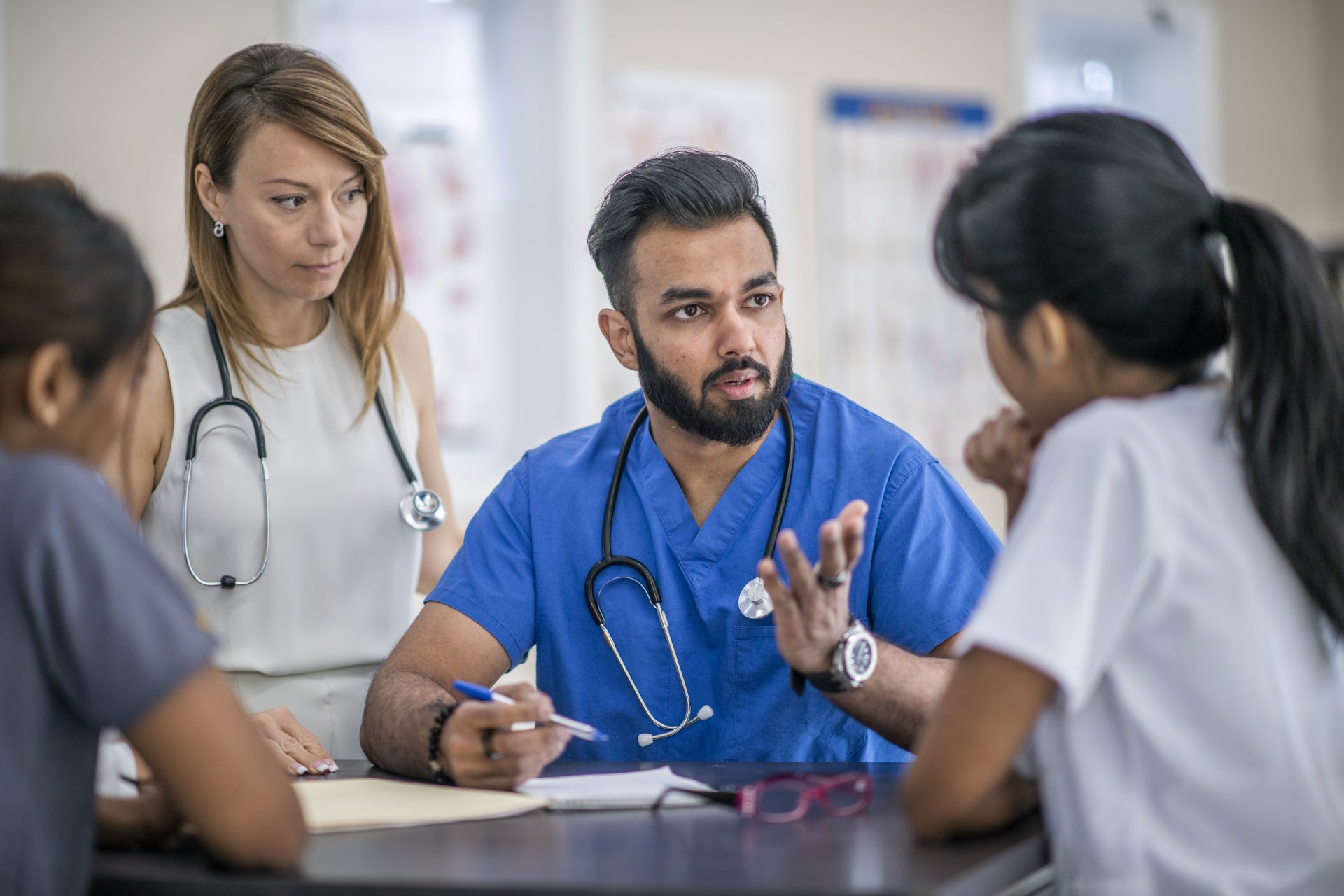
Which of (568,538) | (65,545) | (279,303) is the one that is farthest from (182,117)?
(65,545)

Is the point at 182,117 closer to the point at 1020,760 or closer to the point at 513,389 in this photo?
the point at 513,389

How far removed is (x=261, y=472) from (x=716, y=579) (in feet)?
2.10

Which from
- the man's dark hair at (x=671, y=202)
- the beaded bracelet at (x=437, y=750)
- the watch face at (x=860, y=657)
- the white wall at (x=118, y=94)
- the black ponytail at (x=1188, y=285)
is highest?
the white wall at (x=118, y=94)

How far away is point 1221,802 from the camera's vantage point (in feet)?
3.16

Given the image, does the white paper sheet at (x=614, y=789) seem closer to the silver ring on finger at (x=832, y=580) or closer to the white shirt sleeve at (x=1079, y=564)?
the silver ring on finger at (x=832, y=580)

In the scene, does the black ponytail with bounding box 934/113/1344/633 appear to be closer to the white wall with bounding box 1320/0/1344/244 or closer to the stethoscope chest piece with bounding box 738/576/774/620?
the stethoscope chest piece with bounding box 738/576/774/620

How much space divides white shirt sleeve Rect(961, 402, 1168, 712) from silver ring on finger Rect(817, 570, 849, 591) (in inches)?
10.2

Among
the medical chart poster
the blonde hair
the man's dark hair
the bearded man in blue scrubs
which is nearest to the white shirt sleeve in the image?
the bearded man in blue scrubs

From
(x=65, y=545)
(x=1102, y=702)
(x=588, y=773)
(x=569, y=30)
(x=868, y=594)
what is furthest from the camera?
(x=569, y=30)

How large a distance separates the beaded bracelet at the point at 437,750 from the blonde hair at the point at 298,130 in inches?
24.7

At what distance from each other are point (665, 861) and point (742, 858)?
2.3 inches

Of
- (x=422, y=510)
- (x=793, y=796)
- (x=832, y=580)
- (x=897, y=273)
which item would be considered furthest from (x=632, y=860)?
(x=897, y=273)

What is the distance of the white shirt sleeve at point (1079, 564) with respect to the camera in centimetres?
92

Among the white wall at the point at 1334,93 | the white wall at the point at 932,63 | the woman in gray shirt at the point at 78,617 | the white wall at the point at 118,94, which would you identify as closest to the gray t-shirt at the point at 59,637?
the woman in gray shirt at the point at 78,617
